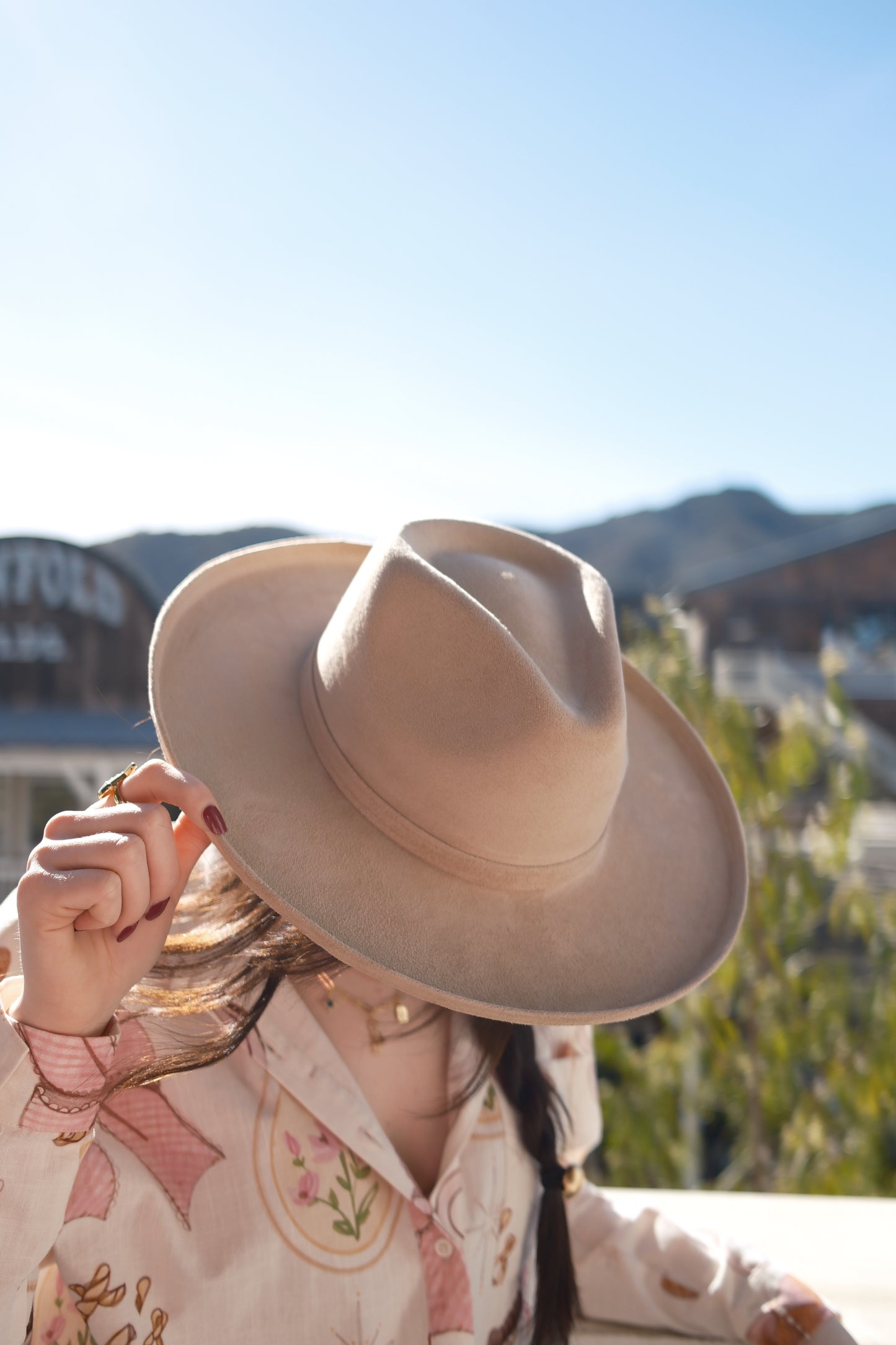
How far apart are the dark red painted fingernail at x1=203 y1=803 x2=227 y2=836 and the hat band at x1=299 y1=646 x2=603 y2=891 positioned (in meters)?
0.19

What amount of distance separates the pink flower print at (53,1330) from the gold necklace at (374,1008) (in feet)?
1.29

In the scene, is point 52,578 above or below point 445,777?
below

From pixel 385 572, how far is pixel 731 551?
18.5 meters

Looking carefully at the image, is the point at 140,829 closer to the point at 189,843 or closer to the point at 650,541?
the point at 189,843

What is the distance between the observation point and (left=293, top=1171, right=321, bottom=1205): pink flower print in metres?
1.05

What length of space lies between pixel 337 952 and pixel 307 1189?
346mm

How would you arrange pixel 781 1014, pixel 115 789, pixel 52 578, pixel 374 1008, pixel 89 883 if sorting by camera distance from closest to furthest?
pixel 89 883, pixel 115 789, pixel 374 1008, pixel 781 1014, pixel 52 578

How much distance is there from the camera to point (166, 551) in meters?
8.68

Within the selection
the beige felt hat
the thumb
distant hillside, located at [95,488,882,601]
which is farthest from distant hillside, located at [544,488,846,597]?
the thumb

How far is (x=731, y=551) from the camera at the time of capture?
60.9 ft

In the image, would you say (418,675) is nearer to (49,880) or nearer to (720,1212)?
(49,880)

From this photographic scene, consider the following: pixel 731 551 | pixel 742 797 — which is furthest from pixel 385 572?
pixel 731 551

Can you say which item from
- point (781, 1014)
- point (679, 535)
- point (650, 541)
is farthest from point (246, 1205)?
point (679, 535)

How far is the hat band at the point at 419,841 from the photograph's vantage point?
39.1 inches
